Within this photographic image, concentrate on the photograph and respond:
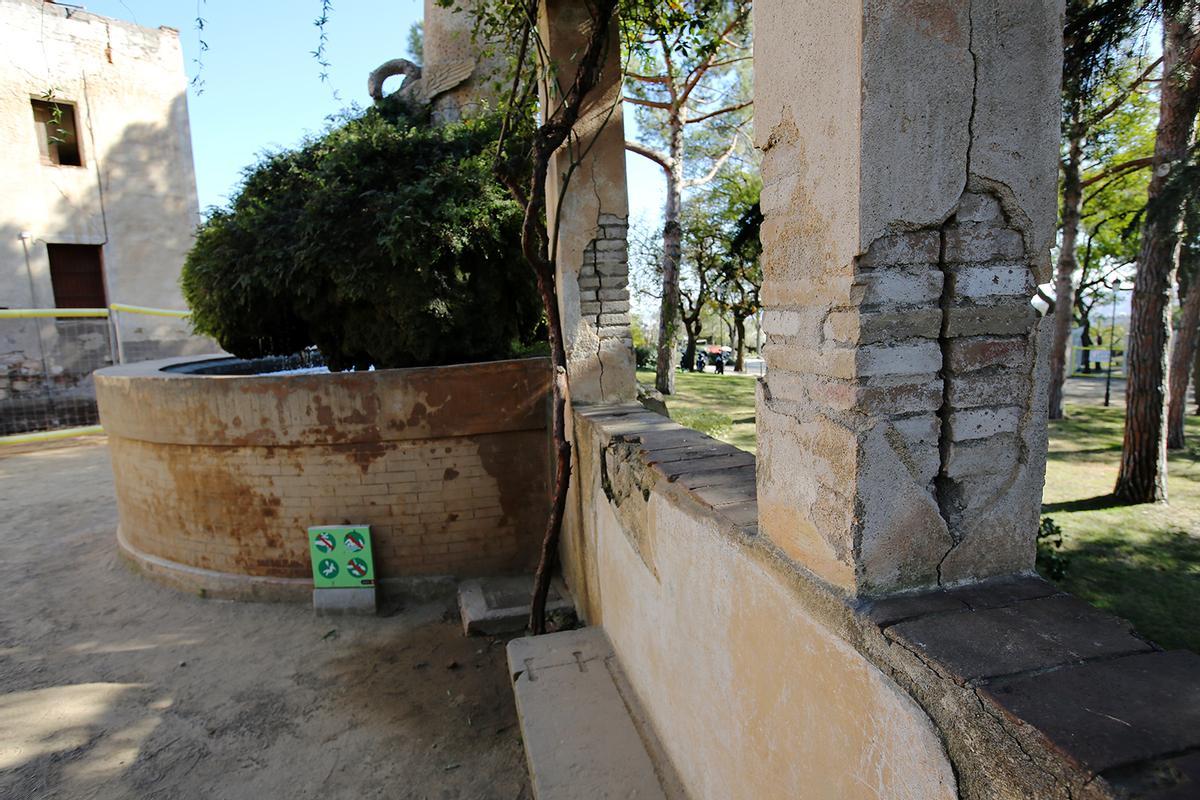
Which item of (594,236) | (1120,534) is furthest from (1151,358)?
(594,236)

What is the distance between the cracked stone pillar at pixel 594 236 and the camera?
5141mm

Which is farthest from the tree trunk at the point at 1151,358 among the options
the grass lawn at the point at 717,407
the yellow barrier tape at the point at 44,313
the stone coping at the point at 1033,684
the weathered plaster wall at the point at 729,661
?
the yellow barrier tape at the point at 44,313

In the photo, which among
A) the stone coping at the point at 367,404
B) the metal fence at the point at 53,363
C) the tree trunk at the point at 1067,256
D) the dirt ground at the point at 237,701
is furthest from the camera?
the metal fence at the point at 53,363

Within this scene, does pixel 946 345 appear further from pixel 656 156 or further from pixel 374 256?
pixel 656 156

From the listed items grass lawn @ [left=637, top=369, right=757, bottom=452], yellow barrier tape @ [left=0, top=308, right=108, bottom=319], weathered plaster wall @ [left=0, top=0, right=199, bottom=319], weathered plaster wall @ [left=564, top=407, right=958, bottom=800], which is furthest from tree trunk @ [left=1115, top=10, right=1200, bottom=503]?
weathered plaster wall @ [left=0, top=0, right=199, bottom=319]

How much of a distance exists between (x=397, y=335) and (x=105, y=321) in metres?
11.9

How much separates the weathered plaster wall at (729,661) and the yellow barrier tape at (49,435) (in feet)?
42.9

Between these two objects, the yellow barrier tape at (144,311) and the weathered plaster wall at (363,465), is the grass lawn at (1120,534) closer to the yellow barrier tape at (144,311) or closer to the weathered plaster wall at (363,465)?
the weathered plaster wall at (363,465)

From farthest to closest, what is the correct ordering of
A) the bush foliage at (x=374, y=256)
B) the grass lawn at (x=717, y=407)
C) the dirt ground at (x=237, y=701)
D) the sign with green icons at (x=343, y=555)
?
the grass lawn at (x=717, y=407) < the bush foliage at (x=374, y=256) < the sign with green icons at (x=343, y=555) < the dirt ground at (x=237, y=701)

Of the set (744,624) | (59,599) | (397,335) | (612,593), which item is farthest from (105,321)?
(744,624)

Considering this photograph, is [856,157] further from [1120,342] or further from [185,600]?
[1120,342]

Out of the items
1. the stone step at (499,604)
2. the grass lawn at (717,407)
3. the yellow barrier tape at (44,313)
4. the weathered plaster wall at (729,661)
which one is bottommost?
the stone step at (499,604)

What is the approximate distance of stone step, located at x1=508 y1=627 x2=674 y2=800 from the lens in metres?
3.15

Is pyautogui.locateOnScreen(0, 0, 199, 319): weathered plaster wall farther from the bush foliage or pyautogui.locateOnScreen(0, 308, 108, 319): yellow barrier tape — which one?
the bush foliage
